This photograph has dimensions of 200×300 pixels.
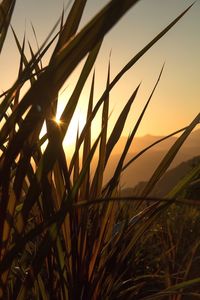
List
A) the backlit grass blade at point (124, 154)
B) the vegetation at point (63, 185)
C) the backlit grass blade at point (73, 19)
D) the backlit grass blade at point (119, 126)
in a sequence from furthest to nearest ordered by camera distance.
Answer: the backlit grass blade at point (119, 126) → the backlit grass blade at point (124, 154) → the backlit grass blade at point (73, 19) → the vegetation at point (63, 185)

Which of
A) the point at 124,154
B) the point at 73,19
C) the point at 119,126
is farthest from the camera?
the point at 119,126

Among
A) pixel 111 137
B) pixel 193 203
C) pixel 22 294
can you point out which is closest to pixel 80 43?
pixel 193 203

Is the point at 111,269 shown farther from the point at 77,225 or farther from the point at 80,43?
the point at 80,43

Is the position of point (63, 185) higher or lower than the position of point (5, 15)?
lower

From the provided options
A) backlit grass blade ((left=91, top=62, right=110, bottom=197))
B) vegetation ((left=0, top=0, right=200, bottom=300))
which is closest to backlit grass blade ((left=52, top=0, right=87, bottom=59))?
vegetation ((left=0, top=0, right=200, bottom=300))

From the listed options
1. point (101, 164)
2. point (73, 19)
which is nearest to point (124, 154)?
point (101, 164)

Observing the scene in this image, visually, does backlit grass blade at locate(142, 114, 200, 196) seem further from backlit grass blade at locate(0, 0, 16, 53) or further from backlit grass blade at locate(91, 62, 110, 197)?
backlit grass blade at locate(0, 0, 16, 53)

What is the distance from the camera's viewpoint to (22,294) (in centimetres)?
70

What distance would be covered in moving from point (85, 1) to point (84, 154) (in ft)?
1.70

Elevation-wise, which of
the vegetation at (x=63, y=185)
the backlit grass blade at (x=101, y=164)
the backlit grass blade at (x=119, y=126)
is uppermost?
the backlit grass blade at (x=119, y=126)

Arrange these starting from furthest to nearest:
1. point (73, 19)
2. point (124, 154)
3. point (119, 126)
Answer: point (119, 126) < point (124, 154) < point (73, 19)

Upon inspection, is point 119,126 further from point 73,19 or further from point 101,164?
point 73,19

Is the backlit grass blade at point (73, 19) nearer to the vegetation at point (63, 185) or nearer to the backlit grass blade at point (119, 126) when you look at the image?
the vegetation at point (63, 185)

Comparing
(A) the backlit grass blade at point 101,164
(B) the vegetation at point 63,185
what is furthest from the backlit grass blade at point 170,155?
(A) the backlit grass blade at point 101,164
